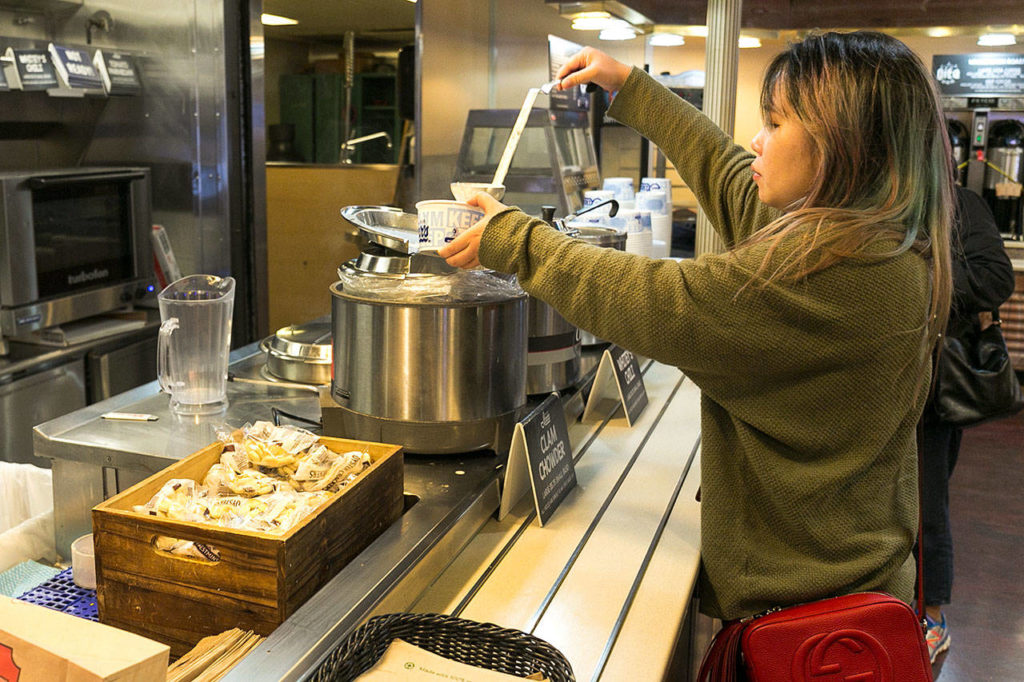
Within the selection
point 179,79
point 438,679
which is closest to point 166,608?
point 438,679

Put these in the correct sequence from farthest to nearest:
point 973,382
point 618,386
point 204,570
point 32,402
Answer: point 32,402
point 973,382
point 618,386
point 204,570

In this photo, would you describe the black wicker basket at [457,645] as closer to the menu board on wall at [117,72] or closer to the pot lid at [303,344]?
the pot lid at [303,344]

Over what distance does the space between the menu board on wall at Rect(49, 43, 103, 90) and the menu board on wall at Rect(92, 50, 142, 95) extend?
4 cm

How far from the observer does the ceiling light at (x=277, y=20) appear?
6705mm

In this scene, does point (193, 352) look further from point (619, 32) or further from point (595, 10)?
point (619, 32)

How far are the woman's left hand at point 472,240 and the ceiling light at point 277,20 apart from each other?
19.2 feet

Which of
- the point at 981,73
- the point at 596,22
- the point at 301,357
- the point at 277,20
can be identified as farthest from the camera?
the point at 981,73

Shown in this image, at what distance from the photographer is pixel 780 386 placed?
128 centimetres

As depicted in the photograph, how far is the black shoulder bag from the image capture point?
2613 millimetres

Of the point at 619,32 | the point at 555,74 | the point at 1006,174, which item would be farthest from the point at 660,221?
the point at 1006,174

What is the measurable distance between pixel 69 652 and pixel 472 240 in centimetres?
71

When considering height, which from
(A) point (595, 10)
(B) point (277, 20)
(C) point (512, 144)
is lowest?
(C) point (512, 144)

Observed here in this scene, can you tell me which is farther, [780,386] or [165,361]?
[165,361]

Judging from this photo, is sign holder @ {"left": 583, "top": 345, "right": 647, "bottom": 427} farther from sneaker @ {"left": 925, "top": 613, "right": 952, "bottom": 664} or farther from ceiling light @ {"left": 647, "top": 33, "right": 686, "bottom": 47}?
ceiling light @ {"left": 647, "top": 33, "right": 686, "bottom": 47}
